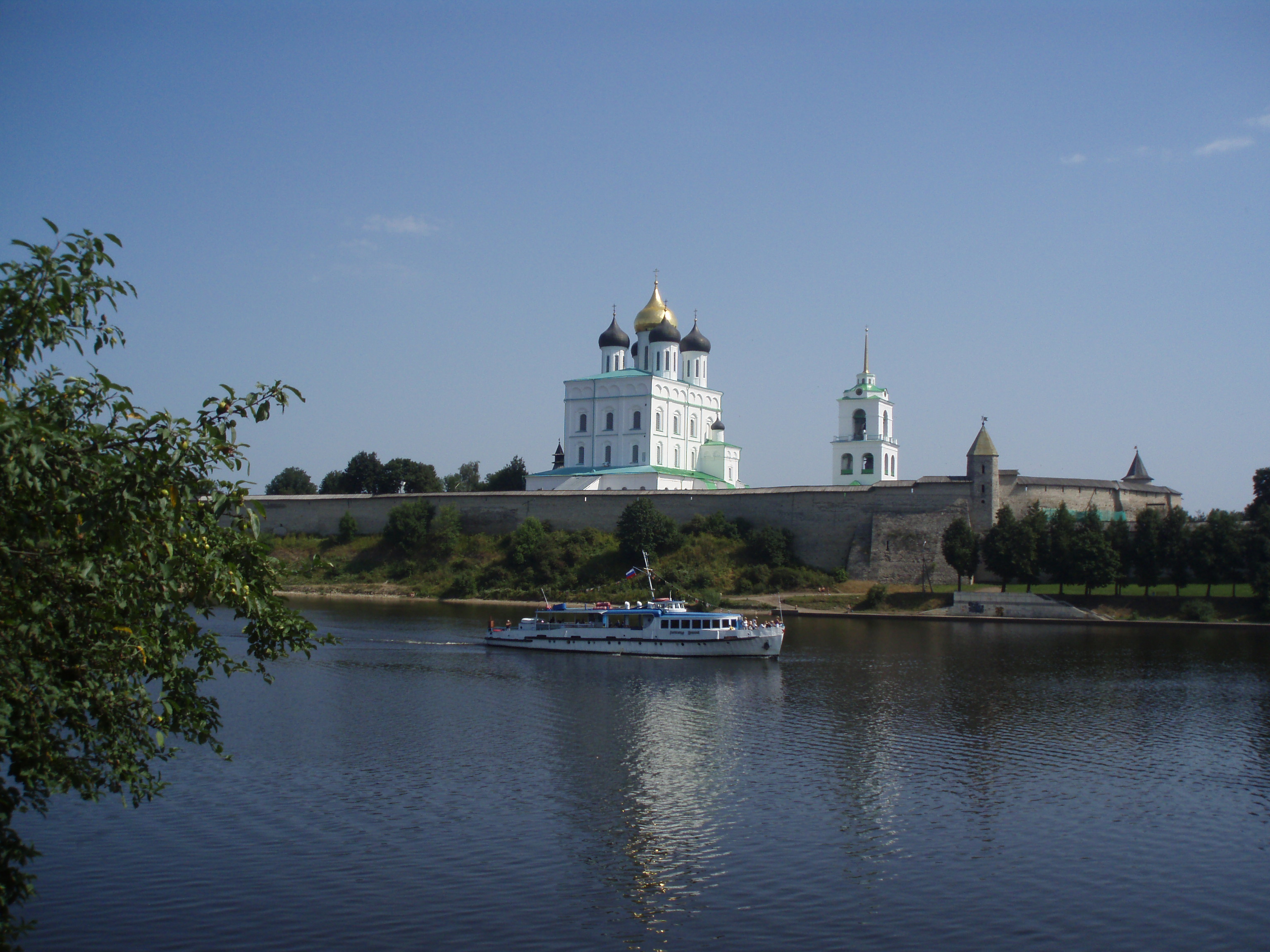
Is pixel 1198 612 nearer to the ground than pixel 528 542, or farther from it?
nearer to the ground

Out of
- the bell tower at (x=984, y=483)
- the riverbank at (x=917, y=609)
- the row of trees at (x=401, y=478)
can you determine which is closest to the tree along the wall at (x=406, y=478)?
the row of trees at (x=401, y=478)

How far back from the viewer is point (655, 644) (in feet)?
95.9

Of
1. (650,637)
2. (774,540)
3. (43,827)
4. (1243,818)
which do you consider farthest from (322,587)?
(1243,818)

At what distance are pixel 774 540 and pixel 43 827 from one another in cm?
3384

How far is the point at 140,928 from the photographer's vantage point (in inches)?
380

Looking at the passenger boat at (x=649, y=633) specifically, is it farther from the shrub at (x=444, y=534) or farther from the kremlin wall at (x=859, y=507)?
the shrub at (x=444, y=534)

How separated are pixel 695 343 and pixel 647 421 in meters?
5.97

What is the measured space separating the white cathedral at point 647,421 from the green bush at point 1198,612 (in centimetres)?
1889

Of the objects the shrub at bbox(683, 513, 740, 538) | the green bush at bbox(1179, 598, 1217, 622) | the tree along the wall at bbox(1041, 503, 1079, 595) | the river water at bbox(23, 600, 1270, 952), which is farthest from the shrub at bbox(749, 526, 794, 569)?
the river water at bbox(23, 600, 1270, 952)

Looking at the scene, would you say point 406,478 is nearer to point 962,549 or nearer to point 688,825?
point 962,549

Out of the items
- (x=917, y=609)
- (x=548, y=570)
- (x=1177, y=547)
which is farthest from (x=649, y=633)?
(x=1177, y=547)

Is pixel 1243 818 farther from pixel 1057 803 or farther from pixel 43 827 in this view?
pixel 43 827

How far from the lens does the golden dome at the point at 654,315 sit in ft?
185

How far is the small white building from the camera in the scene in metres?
54.1
